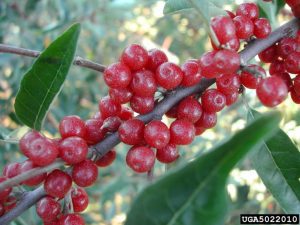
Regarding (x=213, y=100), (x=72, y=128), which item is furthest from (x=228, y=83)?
(x=72, y=128)

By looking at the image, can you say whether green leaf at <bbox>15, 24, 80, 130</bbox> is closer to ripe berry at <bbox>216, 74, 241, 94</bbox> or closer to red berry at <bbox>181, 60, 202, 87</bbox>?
red berry at <bbox>181, 60, 202, 87</bbox>

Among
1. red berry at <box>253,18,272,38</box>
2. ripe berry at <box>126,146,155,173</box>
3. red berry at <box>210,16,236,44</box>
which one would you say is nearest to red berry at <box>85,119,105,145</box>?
Answer: ripe berry at <box>126,146,155,173</box>

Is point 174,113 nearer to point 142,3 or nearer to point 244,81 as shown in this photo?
point 244,81

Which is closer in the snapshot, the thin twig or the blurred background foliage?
the thin twig

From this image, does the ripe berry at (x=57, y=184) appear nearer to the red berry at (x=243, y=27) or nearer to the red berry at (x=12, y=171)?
the red berry at (x=12, y=171)

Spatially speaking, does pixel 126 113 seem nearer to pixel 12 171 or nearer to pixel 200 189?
pixel 12 171

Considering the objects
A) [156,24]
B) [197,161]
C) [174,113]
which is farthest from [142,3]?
[197,161]
